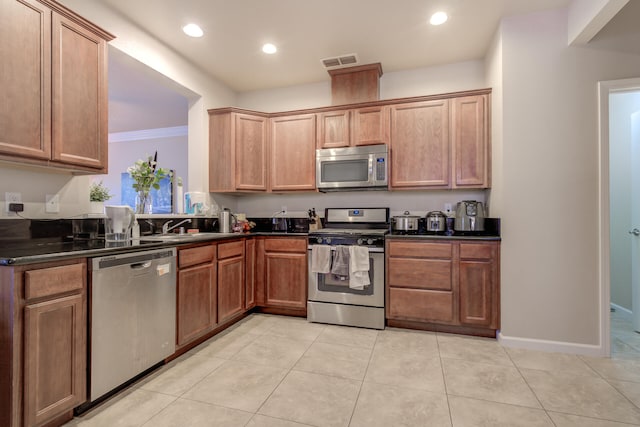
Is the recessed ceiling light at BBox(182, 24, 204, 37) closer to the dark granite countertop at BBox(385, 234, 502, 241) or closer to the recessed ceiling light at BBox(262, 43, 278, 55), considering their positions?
the recessed ceiling light at BBox(262, 43, 278, 55)

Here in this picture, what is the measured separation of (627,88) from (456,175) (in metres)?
1.36

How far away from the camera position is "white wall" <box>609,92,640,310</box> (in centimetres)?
329

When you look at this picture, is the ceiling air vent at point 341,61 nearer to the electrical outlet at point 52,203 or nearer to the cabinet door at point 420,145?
the cabinet door at point 420,145

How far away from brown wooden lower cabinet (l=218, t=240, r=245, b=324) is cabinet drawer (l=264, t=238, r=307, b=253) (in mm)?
287

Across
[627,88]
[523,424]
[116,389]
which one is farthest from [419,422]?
[627,88]

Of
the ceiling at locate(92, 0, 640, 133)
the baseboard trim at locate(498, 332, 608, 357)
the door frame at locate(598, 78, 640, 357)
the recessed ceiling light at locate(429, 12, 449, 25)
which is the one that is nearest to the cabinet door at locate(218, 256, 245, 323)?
the ceiling at locate(92, 0, 640, 133)

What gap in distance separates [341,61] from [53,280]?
123 inches

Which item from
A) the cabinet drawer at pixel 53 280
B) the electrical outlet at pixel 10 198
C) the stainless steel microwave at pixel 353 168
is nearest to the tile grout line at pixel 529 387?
the stainless steel microwave at pixel 353 168

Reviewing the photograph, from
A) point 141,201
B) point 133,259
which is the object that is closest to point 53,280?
point 133,259

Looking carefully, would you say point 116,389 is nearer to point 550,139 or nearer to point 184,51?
point 184,51

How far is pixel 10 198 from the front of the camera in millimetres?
1886

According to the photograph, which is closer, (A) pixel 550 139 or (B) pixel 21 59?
(B) pixel 21 59

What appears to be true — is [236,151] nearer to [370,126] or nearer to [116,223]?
[370,126]

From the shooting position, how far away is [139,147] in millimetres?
6285
